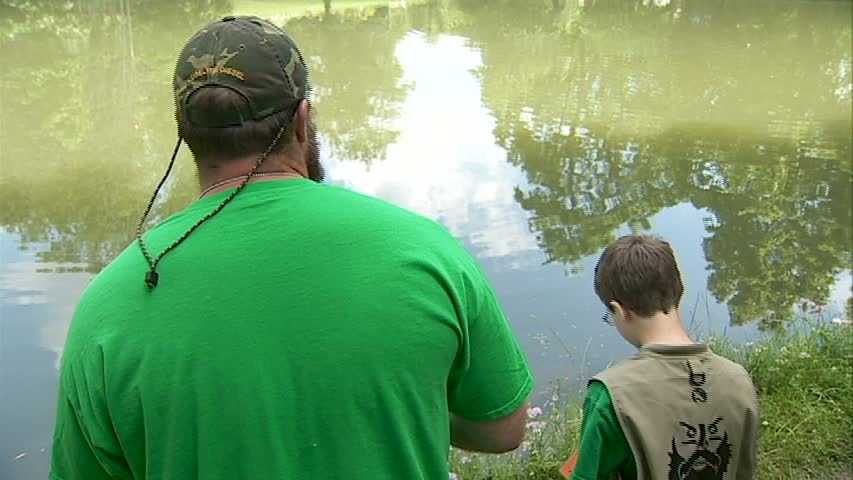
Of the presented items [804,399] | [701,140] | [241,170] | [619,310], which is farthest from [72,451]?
[701,140]

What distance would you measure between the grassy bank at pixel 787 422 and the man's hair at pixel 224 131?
7.40 ft

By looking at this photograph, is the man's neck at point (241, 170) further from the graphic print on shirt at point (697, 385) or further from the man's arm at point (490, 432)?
the graphic print on shirt at point (697, 385)

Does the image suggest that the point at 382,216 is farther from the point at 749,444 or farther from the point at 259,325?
the point at 749,444

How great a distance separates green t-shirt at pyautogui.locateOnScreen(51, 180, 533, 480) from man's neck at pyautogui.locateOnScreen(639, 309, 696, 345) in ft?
3.18

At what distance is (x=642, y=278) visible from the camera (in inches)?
81.4

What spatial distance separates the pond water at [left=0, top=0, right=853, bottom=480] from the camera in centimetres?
537

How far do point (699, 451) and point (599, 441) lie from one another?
0.77 feet

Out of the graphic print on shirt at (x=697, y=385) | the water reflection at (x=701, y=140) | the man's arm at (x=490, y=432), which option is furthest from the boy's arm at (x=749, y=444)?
the water reflection at (x=701, y=140)

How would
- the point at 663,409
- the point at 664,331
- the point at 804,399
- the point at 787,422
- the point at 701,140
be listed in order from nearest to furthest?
1. the point at 663,409
2. the point at 664,331
3. the point at 787,422
4. the point at 804,399
5. the point at 701,140

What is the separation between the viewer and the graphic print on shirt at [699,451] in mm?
1959

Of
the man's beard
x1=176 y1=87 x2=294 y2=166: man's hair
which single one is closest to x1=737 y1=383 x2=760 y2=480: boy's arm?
the man's beard

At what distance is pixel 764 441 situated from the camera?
3.37 metres

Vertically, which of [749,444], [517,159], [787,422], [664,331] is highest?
[664,331]

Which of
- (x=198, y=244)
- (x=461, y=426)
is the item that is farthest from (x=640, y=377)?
(x=198, y=244)
